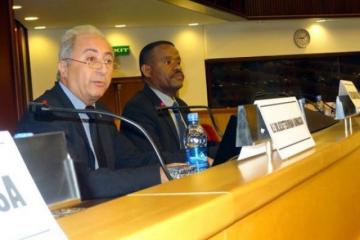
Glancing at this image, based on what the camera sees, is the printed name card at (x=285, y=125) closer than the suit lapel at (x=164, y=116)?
Yes

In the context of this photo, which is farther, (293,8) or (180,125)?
(293,8)

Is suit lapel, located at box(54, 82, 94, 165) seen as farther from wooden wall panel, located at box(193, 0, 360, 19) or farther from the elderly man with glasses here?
wooden wall panel, located at box(193, 0, 360, 19)

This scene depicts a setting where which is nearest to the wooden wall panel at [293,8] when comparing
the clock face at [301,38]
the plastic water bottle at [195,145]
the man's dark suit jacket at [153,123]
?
the clock face at [301,38]

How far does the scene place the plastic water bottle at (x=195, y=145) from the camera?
199 centimetres

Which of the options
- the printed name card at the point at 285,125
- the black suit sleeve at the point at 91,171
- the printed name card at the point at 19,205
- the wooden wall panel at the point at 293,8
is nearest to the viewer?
the printed name card at the point at 19,205

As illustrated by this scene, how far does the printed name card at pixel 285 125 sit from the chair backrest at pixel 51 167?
0.54m

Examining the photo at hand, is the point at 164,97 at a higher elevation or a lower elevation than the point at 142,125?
higher

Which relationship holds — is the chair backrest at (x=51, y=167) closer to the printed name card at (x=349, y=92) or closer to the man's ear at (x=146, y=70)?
the printed name card at (x=349, y=92)

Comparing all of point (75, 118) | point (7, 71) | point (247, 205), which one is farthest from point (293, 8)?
point (247, 205)

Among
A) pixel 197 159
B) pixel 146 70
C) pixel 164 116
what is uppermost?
pixel 146 70

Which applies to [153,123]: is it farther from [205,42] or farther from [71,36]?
[205,42]

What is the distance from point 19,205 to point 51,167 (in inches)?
15.5

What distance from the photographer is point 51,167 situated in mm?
989

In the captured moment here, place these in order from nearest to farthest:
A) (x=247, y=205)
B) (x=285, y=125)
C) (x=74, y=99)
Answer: (x=247, y=205) → (x=285, y=125) → (x=74, y=99)
